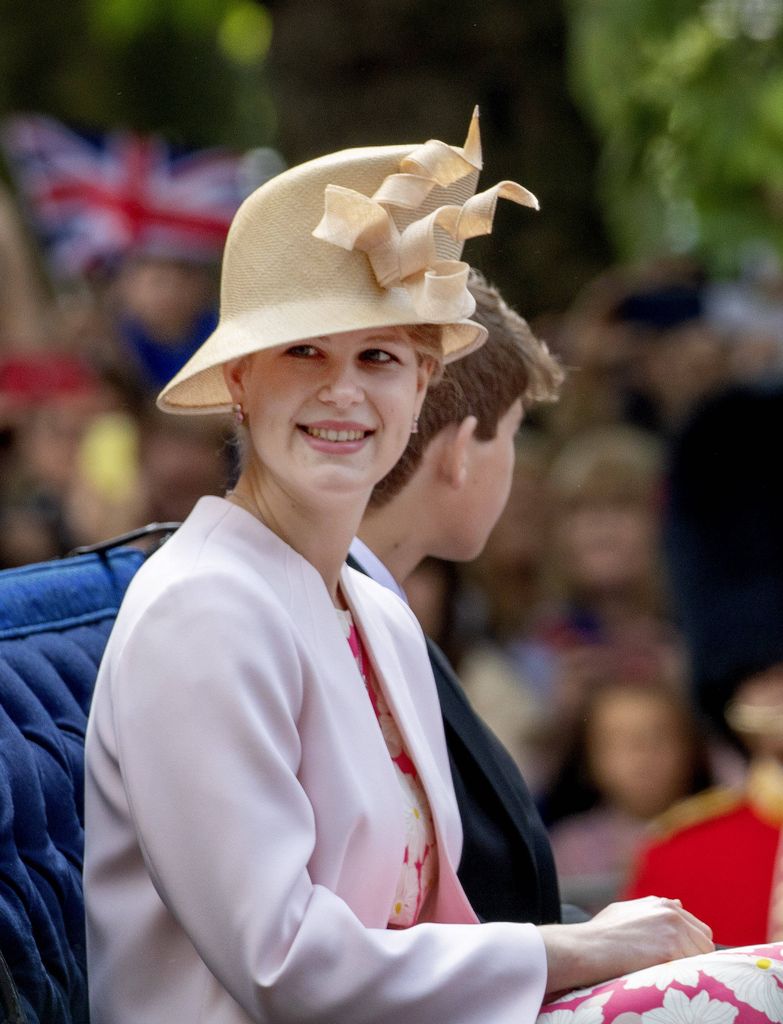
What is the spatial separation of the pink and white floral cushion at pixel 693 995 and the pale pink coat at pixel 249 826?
0.23 feet

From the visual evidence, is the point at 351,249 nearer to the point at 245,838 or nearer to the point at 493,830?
the point at 245,838

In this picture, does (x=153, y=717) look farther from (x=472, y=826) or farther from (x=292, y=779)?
(x=472, y=826)

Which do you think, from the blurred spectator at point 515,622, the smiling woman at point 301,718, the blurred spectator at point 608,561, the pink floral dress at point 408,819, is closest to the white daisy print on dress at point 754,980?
the smiling woman at point 301,718

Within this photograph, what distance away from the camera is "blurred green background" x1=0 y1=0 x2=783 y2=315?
7.02 meters

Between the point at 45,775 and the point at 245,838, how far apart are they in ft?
1.69

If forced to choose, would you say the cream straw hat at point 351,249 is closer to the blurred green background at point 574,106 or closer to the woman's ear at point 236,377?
the woman's ear at point 236,377

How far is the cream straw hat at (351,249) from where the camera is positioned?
87.1 inches

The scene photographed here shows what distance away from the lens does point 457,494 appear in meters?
2.90

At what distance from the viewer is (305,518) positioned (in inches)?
92.0

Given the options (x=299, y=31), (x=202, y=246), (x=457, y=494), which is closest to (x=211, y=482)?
(x=202, y=246)

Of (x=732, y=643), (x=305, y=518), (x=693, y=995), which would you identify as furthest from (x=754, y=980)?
(x=732, y=643)

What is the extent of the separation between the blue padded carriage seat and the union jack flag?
470 centimetres

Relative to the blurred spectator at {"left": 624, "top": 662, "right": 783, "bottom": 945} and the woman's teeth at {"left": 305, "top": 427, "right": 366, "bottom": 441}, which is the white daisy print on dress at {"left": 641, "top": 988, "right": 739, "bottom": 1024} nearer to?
the woman's teeth at {"left": 305, "top": 427, "right": 366, "bottom": 441}

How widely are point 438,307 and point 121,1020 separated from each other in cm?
86
